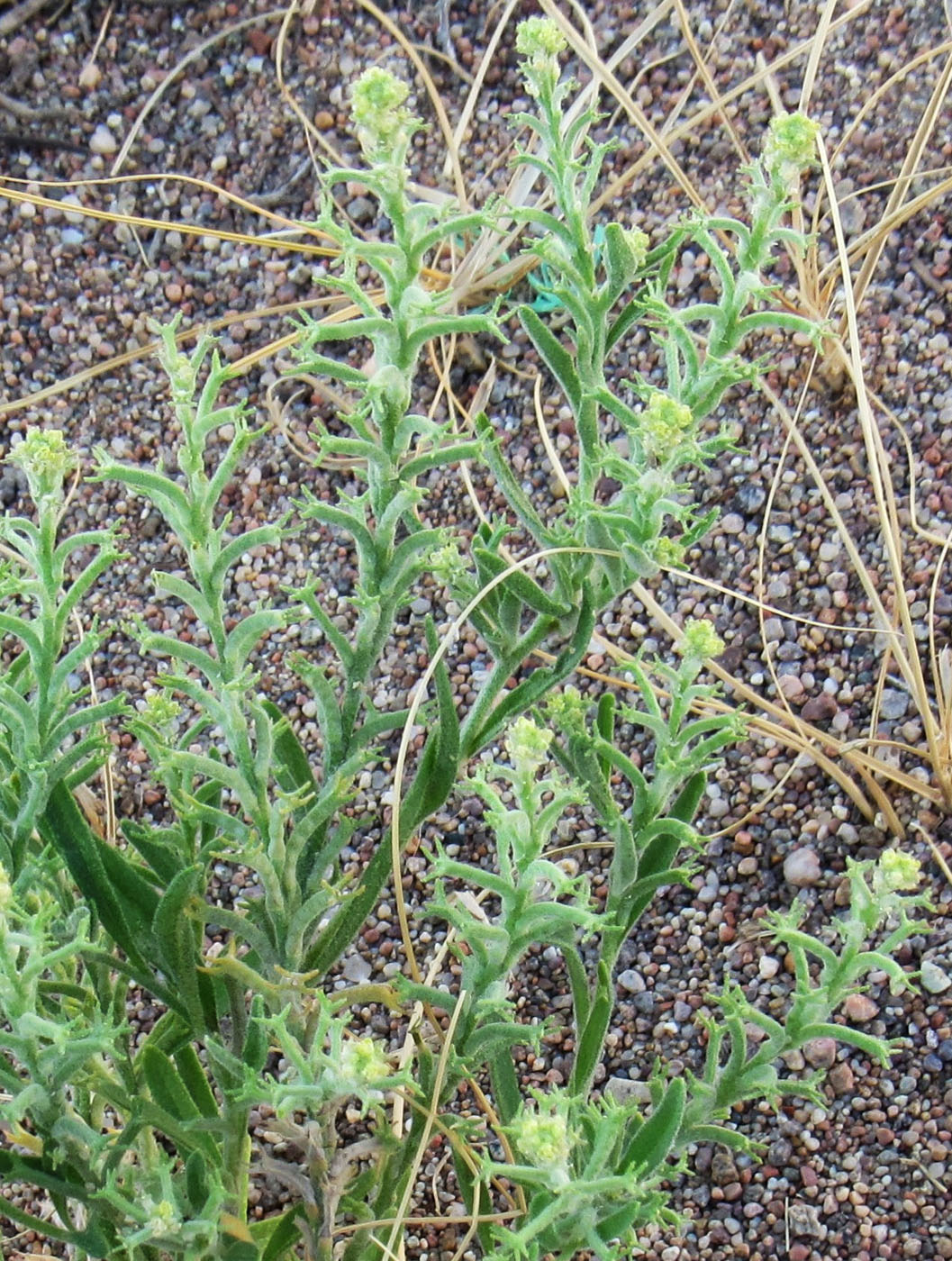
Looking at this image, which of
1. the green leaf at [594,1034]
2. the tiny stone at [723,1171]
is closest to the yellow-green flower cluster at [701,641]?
the green leaf at [594,1034]

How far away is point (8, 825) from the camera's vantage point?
3.85 feet

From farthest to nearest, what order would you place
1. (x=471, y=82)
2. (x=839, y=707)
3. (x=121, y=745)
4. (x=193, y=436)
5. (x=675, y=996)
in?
(x=471, y=82)
(x=121, y=745)
(x=839, y=707)
(x=675, y=996)
(x=193, y=436)

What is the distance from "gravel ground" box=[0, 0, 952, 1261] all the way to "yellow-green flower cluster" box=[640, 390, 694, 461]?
835mm

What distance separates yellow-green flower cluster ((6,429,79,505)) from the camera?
1.01 meters

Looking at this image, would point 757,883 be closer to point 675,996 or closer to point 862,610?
point 675,996

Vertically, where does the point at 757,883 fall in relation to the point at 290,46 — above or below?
below

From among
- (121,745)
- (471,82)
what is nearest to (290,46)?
(471,82)

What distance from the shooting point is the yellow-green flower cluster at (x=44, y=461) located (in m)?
1.01

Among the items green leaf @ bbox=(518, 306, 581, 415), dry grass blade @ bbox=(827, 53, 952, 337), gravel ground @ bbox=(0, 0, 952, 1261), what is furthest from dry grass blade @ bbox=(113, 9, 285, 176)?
green leaf @ bbox=(518, 306, 581, 415)

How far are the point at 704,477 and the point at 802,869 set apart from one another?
21.5 inches

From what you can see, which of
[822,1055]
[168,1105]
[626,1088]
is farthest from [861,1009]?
[168,1105]

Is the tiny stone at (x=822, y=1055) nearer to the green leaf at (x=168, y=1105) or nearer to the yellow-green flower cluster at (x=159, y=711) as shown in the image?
the green leaf at (x=168, y=1105)

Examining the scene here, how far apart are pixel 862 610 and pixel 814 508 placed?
0.15 metres

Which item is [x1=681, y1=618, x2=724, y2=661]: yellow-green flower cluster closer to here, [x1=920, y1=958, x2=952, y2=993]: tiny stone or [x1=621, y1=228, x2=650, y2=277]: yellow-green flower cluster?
[x1=621, y1=228, x2=650, y2=277]: yellow-green flower cluster
